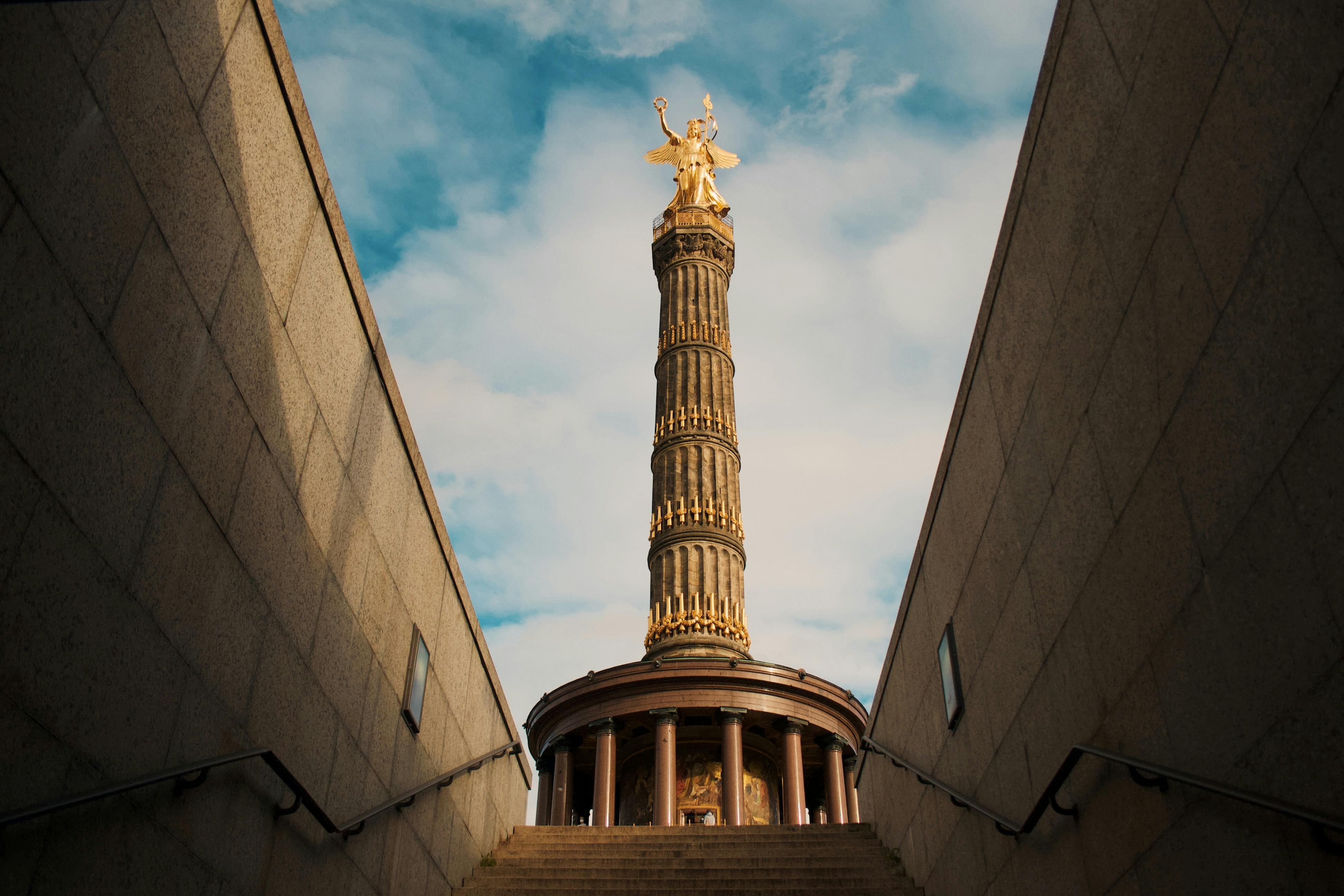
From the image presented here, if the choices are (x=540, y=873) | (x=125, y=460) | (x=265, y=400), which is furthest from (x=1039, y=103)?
(x=540, y=873)

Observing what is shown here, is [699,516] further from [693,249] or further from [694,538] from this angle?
[693,249]

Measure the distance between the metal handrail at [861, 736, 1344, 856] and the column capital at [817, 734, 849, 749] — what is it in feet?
52.9

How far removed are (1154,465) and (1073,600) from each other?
4.76 feet

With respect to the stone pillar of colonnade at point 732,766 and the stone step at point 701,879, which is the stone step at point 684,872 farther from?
the stone pillar of colonnade at point 732,766

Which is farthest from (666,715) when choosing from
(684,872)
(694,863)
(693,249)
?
(693,249)

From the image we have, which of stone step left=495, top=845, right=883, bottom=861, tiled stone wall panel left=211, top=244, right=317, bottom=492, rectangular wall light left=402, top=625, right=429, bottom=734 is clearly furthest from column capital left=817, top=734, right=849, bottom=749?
tiled stone wall panel left=211, top=244, right=317, bottom=492

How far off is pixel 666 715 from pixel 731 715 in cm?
145

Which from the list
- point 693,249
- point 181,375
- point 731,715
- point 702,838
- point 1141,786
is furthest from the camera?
point 693,249

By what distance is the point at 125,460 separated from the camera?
495 cm

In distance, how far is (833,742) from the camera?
25281mm

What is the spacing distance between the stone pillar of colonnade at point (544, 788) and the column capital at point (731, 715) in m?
4.46

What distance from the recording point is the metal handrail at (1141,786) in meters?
3.93

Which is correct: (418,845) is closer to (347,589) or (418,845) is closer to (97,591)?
(347,589)

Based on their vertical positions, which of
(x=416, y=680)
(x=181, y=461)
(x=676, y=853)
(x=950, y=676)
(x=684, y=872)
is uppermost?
(x=416, y=680)
